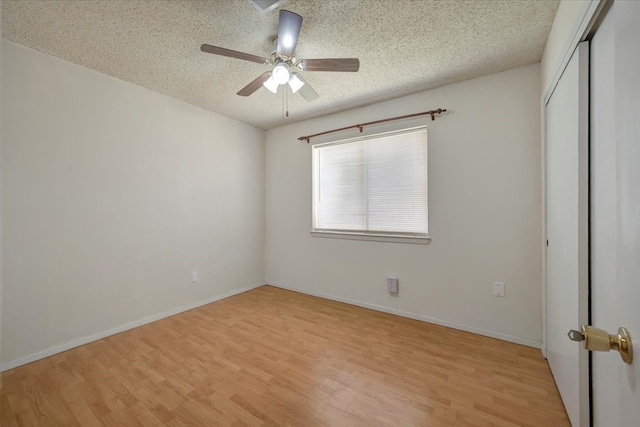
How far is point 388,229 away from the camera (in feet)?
9.52

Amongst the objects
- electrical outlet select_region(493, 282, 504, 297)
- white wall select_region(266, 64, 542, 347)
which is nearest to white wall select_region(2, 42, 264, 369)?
white wall select_region(266, 64, 542, 347)

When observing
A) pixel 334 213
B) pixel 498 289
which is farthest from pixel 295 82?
pixel 498 289

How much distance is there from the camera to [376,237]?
2.92 metres

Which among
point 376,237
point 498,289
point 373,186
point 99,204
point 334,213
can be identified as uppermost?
point 373,186

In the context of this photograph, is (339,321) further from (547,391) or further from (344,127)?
(344,127)

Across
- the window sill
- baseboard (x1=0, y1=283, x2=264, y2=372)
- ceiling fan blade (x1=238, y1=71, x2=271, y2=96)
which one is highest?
ceiling fan blade (x1=238, y1=71, x2=271, y2=96)

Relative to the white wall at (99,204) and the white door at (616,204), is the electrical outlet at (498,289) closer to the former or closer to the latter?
the white door at (616,204)

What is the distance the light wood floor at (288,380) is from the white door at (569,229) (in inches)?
11.1

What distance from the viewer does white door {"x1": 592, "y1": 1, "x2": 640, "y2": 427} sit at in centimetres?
48

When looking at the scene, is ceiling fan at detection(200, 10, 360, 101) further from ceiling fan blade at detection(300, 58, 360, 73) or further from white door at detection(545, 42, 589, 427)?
white door at detection(545, 42, 589, 427)

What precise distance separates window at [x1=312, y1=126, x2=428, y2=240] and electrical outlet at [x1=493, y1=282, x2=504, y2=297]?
28.8 inches


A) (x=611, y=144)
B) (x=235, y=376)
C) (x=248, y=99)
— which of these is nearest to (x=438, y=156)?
(x=611, y=144)

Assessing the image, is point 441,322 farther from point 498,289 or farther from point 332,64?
point 332,64

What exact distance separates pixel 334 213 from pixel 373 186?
0.65 metres
